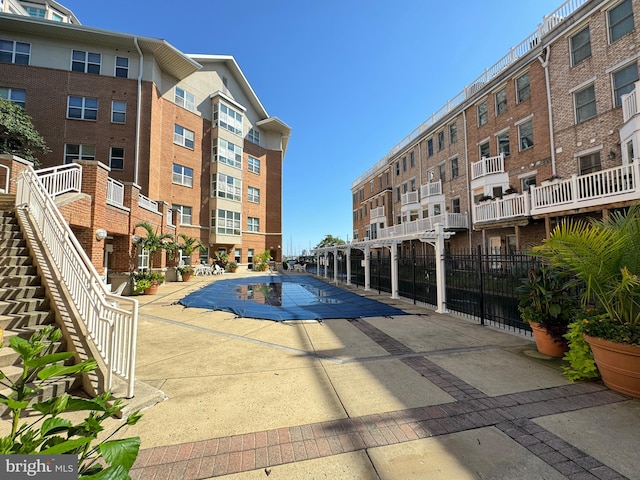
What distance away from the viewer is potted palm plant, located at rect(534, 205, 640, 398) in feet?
11.4

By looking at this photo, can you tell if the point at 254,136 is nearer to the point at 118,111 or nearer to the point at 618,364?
the point at 118,111

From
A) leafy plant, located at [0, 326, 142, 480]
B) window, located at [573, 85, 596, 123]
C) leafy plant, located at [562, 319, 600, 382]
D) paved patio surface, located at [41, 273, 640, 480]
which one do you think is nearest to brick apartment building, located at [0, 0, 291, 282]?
paved patio surface, located at [41, 273, 640, 480]

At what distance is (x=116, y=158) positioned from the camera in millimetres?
20781

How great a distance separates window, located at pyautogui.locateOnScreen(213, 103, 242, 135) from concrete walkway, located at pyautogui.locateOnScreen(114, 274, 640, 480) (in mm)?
27150

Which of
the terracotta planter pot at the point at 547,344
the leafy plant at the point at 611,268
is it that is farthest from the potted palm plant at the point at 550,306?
the leafy plant at the point at 611,268

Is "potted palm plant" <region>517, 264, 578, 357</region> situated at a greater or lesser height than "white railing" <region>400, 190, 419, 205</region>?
lesser

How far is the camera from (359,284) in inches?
657

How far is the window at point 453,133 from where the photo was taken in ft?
71.1

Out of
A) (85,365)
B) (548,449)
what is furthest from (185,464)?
(548,449)

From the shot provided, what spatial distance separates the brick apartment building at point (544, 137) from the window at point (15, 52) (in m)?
26.3

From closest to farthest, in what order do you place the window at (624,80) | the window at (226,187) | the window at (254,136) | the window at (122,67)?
the window at (624,80) → the window at (122,67) → the window at (226,187) → the window at (254,136)

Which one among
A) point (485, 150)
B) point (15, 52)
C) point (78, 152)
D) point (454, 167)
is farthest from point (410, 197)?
point (15, 52)

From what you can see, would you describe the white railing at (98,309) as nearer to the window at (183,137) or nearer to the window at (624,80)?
the window at (624,80)

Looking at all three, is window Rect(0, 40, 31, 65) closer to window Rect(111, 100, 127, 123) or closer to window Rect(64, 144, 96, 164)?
window Rect(111, 100, 127, 123)
